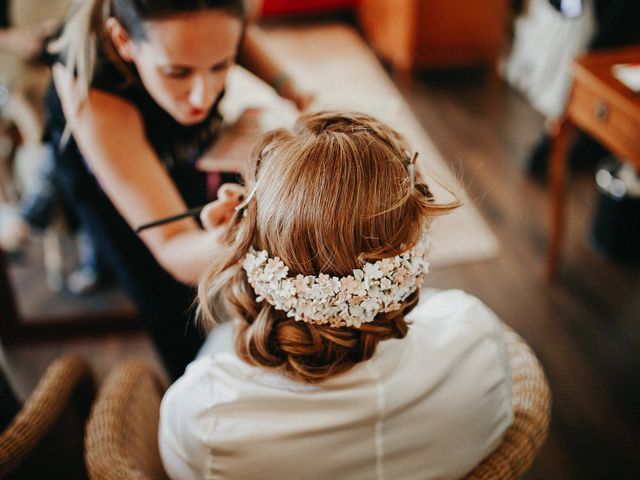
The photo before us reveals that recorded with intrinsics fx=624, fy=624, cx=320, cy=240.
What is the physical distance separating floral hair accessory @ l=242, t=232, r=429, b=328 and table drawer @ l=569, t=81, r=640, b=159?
1.06 meters

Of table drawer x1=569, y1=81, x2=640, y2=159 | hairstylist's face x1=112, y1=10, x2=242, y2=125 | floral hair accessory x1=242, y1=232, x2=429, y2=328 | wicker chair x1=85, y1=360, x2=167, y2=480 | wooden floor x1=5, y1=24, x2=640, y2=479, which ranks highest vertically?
hairstylist's face x1=112, y1=10, x2=242, y2=125

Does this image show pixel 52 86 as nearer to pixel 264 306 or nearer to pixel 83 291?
pixel 264 306

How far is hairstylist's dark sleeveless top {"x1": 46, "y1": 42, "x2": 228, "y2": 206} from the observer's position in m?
1.13

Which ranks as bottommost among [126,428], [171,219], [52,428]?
[52,428]

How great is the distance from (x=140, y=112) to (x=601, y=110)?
4.14ft

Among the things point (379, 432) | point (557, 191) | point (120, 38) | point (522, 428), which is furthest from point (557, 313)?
point (120, 38)

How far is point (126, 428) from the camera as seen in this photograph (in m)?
0.93

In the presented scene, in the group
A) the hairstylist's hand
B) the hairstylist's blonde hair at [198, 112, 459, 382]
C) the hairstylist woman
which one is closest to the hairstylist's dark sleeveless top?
the hairstylist woman

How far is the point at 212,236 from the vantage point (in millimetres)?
1044

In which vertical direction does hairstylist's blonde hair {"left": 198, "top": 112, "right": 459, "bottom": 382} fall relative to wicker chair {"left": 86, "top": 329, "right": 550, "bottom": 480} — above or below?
above

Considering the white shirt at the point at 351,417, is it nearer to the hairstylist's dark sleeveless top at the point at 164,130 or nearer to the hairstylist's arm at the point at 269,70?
the hairstylist's dark sleeveless top at the point at 164,130

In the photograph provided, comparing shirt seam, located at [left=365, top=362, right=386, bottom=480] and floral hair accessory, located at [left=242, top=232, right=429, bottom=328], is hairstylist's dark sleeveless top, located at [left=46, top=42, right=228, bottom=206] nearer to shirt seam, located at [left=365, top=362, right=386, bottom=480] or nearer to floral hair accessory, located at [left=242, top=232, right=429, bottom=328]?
floral hair accessory, located at [left=242, top=232, right=429, bottom=328]

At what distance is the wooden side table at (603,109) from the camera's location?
1.64m

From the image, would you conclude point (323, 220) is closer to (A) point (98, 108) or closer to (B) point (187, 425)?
(B) point (187, 425)
